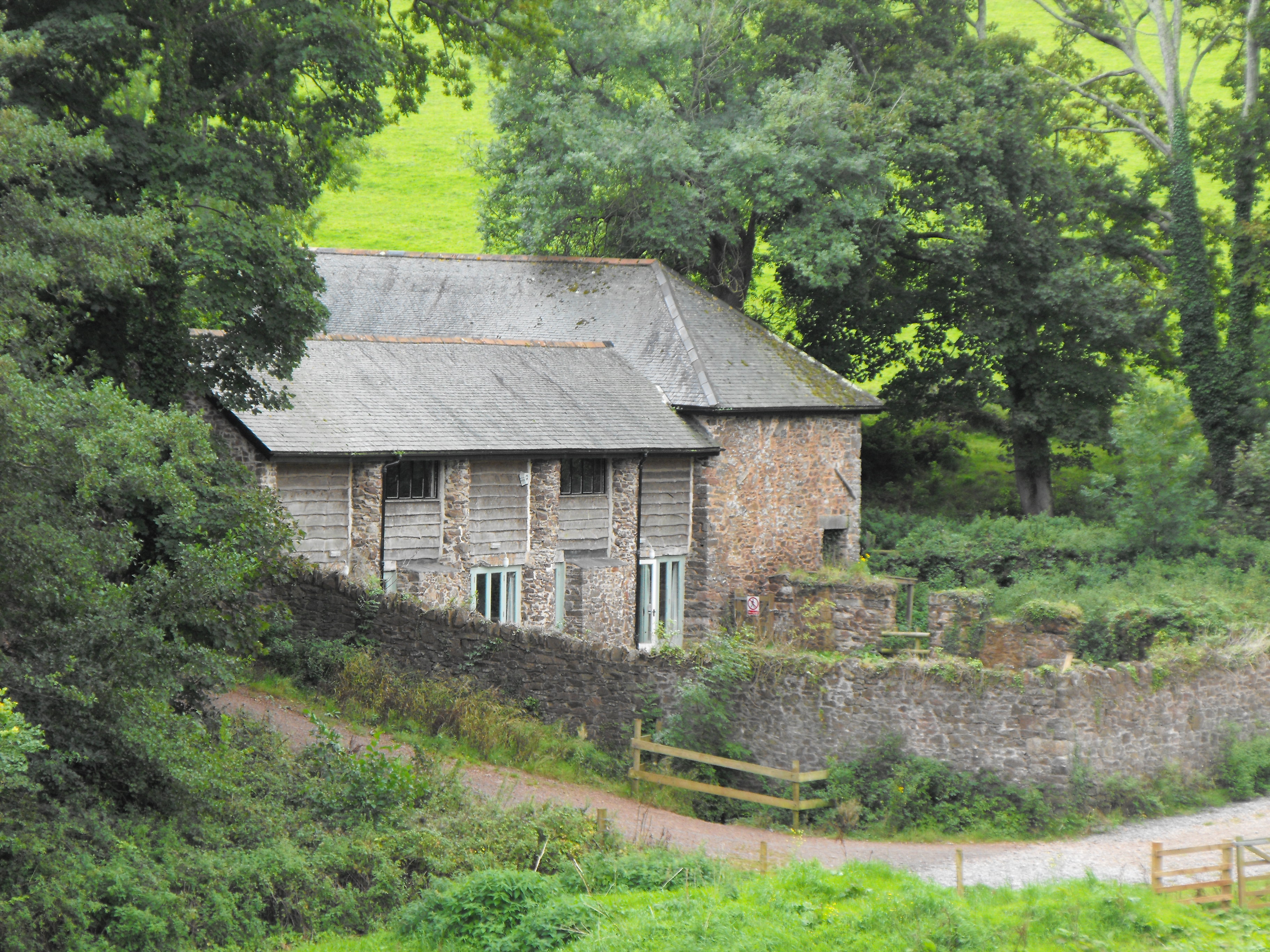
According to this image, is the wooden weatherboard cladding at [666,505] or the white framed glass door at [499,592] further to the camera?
the wooden weatherboard cladding at [666,505]

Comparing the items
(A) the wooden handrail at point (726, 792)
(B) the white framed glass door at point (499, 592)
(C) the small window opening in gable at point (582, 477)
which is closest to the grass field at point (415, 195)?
(C) the small window opening in gable at point (582, 477)

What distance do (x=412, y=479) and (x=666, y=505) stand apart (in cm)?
577

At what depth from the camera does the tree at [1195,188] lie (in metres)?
29.9

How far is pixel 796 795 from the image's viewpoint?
46.0ft

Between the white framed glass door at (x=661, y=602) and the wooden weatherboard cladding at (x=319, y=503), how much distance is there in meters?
6.61

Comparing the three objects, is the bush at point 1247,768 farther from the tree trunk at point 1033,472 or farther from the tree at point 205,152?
the tree trunk at point 1033,472

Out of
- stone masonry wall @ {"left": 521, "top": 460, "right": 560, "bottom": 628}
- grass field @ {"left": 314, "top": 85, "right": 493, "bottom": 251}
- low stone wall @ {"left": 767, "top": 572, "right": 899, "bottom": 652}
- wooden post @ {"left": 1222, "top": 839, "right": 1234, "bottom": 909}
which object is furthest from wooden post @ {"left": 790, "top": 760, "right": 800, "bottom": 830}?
grass field @ {"left": 314, "top": 85, "right": 493, "bottom": 251}

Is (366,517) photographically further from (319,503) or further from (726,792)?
(726,792)

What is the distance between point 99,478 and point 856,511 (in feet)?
65.1

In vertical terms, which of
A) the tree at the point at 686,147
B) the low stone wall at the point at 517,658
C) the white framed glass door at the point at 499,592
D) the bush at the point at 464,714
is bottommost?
the bush at the point at 464,714

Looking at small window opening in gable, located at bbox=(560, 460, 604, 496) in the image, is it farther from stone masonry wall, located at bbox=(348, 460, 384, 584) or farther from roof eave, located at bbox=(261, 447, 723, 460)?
stone masonry wall, located at bbox=(348, 460, 384, 584)

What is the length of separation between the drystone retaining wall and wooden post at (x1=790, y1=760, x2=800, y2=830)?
951mm

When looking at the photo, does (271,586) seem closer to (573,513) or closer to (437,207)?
(573,513)

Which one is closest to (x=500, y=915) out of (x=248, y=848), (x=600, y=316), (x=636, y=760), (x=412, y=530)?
(x=248, y=848)
